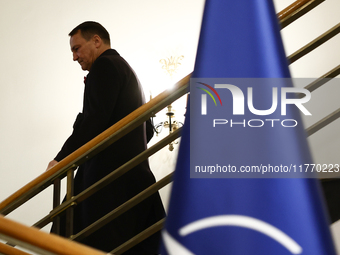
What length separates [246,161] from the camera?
27.7 inches

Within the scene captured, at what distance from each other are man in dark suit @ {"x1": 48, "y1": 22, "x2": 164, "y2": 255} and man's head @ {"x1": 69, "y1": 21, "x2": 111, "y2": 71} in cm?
24

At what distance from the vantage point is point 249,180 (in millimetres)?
701

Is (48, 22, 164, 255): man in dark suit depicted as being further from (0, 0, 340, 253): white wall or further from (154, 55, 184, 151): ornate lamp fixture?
(0, 0, 340, 253): white wall

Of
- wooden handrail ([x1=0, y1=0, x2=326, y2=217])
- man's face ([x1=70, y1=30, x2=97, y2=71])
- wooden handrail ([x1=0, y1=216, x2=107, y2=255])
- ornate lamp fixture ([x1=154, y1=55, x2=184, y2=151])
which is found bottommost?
wooden handrail ([x1=0, y1=216, x2=107, y2=255])

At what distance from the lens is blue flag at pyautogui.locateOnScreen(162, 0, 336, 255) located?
658 mm

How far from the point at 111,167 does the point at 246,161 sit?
0.96m

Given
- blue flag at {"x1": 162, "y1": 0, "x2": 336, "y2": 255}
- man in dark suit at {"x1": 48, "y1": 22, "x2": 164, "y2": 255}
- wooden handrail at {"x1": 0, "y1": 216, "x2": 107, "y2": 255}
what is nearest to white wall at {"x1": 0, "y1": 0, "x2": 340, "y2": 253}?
man in dark suit at {"x1": 48, "y1": 22, "x2": 164, "y2": 255}

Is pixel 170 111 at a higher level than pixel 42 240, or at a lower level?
higher

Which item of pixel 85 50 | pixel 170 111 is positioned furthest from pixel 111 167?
pixel 170 111

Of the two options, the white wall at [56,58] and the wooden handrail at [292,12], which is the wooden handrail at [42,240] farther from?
the white wall at [56,58]

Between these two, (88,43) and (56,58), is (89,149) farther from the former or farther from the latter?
(56,58)

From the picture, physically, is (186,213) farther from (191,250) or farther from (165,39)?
(165,39)

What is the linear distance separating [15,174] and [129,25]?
1.75m

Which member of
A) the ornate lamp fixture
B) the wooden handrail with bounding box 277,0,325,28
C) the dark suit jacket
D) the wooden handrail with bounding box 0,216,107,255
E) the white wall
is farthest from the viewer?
the white wall
